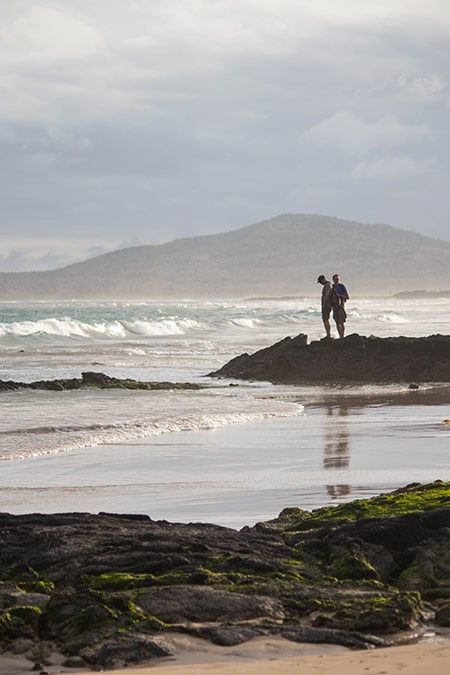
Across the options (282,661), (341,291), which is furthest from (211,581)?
(341,291)

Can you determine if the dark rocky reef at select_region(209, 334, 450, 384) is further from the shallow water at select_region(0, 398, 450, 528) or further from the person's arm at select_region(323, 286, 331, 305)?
the shallow water at select_region(0, 398, 450, 528)

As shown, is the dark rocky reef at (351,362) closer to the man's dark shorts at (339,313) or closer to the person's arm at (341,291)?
the man's dark shorts at (339,313)

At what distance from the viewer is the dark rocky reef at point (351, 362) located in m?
23.0

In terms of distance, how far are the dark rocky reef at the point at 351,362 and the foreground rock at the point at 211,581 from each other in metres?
16.0

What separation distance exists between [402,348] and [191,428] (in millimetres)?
10433

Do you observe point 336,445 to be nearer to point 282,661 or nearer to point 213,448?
point 213,448

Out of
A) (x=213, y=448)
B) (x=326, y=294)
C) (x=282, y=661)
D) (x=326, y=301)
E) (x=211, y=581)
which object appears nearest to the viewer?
(x=282, y=661)

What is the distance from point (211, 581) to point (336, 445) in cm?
662

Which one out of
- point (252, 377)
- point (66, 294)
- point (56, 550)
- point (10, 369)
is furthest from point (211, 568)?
point (66, 294)

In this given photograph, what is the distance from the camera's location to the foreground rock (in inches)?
202

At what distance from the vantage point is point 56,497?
29.8ft

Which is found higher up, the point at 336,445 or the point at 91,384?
the point at 91,384

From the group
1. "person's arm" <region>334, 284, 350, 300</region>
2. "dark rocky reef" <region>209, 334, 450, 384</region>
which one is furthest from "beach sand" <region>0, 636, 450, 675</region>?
"person's arm" <region>334, 284, 350, 300</region>

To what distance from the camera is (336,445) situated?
39.9ft
